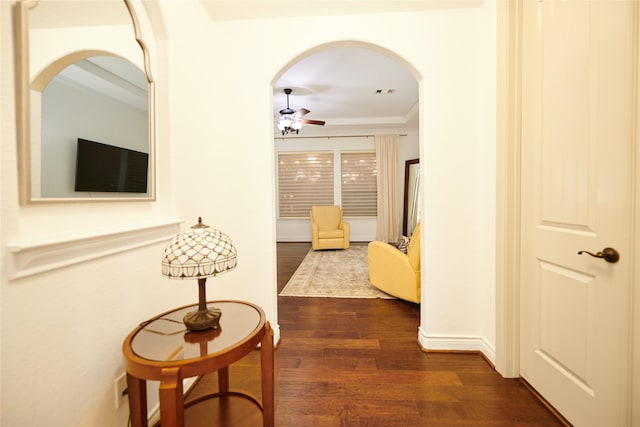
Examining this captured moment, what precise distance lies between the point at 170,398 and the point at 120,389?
0.54m

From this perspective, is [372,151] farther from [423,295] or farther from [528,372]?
[528,372]

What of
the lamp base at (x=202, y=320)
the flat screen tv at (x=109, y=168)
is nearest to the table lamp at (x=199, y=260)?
the lamp base at (x=202, y=320)

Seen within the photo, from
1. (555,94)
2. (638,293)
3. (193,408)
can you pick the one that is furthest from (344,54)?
(193,408)

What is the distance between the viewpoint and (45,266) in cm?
90

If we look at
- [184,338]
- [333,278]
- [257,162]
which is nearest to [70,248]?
[184,338]

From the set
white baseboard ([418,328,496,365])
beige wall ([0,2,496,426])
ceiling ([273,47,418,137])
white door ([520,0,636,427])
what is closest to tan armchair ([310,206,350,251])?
ceiling ([273,47,418,137])

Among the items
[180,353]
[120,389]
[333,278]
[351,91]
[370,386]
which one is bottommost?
[370,386]

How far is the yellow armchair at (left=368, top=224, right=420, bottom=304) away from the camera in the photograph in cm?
290

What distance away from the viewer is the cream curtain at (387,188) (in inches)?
269

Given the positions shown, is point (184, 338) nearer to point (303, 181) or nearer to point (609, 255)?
point (609, 255)

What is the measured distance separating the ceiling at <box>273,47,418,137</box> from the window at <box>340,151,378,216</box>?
693 mm

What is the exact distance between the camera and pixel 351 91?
15.2ft

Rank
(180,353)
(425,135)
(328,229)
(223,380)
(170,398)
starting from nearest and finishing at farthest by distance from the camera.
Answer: (170,398) < (180,353) < (223,380) < (425,135) < (328,229)

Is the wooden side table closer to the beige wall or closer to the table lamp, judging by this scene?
the table lamp
